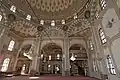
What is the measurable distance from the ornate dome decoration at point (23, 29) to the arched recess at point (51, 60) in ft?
12.8

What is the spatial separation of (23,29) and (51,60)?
830 centimetres

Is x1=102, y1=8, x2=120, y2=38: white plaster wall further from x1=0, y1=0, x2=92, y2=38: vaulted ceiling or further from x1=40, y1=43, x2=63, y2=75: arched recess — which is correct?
x1=40, y1=43, x2=63, y2=75: arched recess

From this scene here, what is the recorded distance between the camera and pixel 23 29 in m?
12.6

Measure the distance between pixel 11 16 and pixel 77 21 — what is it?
9585 mm

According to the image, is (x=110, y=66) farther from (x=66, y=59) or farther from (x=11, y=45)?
(x=11, y=45)

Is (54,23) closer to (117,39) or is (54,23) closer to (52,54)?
(52,54)

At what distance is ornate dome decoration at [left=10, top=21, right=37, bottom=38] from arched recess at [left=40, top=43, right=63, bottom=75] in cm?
389

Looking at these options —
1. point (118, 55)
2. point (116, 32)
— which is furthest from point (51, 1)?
point (118, 55)

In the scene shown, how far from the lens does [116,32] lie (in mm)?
5523

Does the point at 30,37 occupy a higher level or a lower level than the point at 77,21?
lower

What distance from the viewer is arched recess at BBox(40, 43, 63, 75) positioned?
1551 centimetres

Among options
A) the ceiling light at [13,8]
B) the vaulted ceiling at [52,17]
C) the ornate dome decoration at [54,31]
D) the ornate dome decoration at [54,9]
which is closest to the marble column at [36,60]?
the vaulted ceiling at [52,17]

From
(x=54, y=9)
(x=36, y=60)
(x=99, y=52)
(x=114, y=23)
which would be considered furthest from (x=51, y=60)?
(x=114, y=23)

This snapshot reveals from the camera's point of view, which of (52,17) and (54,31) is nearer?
(54,31)
